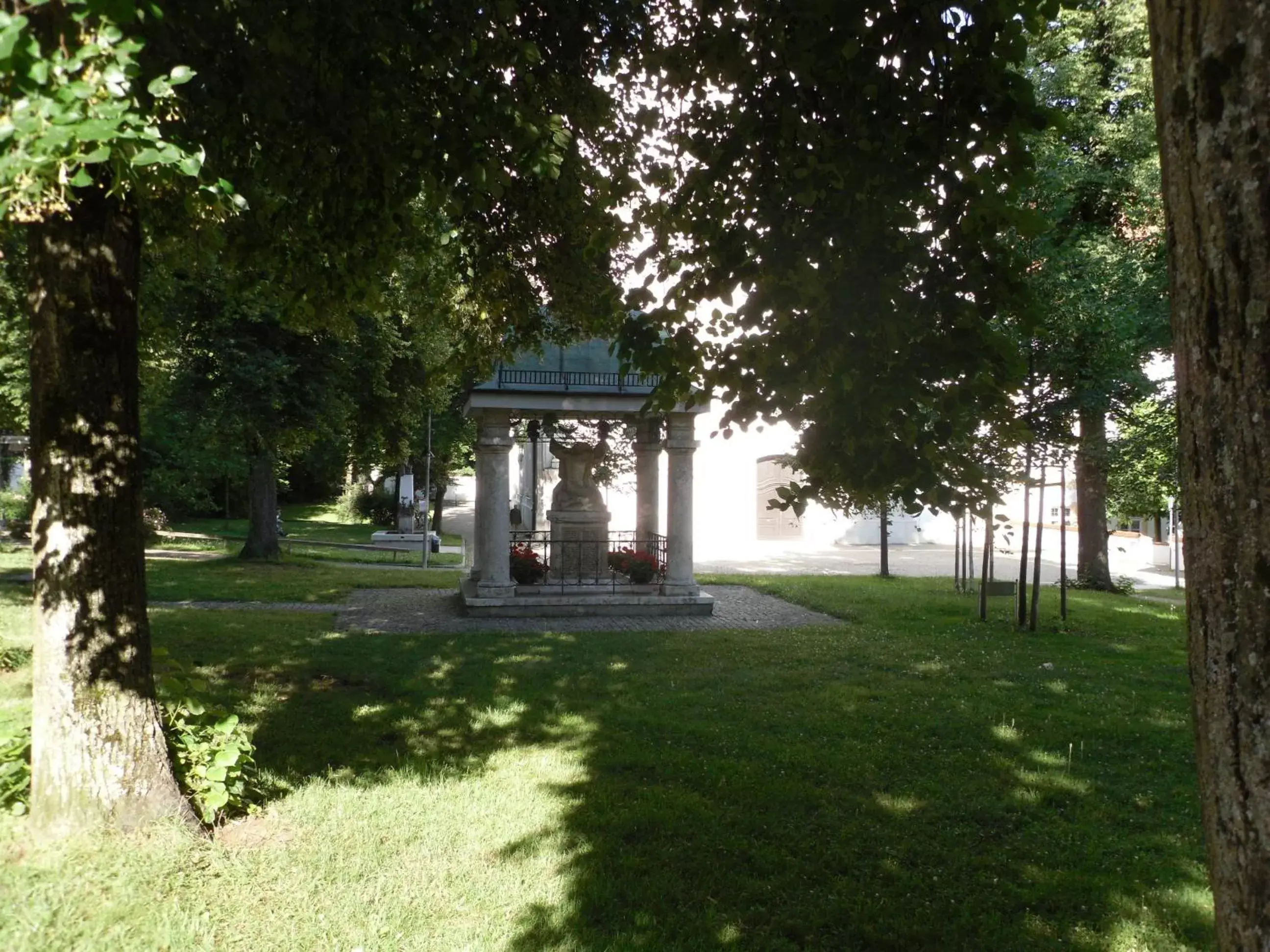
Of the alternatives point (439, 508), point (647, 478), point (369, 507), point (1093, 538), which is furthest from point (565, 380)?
point (369, 507)

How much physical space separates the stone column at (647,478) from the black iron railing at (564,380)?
1.18 metres

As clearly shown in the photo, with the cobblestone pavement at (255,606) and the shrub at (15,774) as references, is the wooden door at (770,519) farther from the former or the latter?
the shrub at (15,774)

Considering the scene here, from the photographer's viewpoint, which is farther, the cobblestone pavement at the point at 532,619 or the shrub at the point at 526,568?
the shrub at the point at 526,568

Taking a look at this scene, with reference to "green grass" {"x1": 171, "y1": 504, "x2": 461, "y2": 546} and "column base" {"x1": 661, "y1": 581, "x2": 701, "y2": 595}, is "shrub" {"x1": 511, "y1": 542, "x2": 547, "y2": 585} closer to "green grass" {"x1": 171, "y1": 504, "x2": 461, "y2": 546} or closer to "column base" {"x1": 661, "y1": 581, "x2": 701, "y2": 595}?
"column base" {"x1": 661, "y1": 581, "x2": 701, "y2": 595}

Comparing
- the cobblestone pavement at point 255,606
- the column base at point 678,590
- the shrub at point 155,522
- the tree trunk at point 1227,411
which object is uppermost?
the tree trunk at point 1227,411

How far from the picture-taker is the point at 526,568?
1445 centimetres

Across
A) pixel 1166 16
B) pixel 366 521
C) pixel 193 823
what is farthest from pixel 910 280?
pixel 366 521

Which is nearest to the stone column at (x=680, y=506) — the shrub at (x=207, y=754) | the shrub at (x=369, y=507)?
the shrub at (x=207, y=754)

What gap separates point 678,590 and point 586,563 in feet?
6.45

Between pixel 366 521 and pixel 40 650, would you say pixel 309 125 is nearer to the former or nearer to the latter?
pixel 40 650

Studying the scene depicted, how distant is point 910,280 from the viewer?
4.52 meters

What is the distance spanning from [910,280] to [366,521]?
39883 millimetres

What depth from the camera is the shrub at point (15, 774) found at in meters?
4.45

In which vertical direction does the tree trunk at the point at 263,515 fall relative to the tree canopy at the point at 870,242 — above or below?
below
